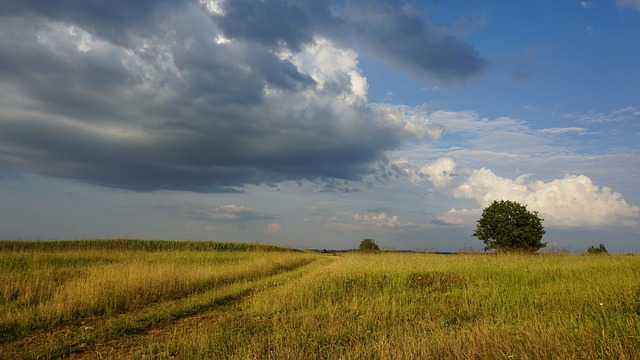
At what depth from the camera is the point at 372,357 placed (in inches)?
256

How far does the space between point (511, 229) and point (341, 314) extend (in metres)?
30.1

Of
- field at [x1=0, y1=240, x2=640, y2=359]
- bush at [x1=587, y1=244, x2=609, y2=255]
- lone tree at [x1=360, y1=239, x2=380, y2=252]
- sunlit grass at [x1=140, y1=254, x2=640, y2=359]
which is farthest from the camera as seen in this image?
lone tree at [x1=360, y1=239, x2=380, y2=252]

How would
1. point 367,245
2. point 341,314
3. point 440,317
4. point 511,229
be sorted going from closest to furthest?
point 440,317, point 341,314, point 511,229, point 367,245

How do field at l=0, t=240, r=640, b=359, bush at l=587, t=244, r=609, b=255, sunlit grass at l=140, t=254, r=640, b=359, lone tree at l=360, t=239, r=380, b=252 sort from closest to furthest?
sunlit grass at l=140, t=254, r=640, b=359 < field at l=0, t=240, r=640, b=359 < bush at l=587, t=244, r=609, b=255 < lone tree at l=360, t=239, r=380, b=252

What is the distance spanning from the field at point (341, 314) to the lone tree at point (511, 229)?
60.1ft

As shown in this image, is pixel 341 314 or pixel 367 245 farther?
pixel 367 245

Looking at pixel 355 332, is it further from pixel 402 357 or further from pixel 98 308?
pixel 98 308

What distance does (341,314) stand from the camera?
1024 cm

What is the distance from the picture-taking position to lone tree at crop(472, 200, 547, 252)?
113 ft

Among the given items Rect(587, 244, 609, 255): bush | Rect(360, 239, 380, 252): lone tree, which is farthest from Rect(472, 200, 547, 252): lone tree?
Rect(360, 239, 380, 252): lone tree

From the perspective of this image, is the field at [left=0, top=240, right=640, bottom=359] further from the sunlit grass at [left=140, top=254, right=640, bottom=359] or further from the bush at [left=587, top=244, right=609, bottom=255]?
the bush at [left=587, top=244, right=609, bottom=255]

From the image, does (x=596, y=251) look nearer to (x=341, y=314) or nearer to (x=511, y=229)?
(x=511, y=229)

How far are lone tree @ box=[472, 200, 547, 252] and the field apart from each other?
18.3 m

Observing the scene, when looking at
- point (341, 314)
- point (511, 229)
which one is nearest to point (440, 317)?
point (341, 314)
